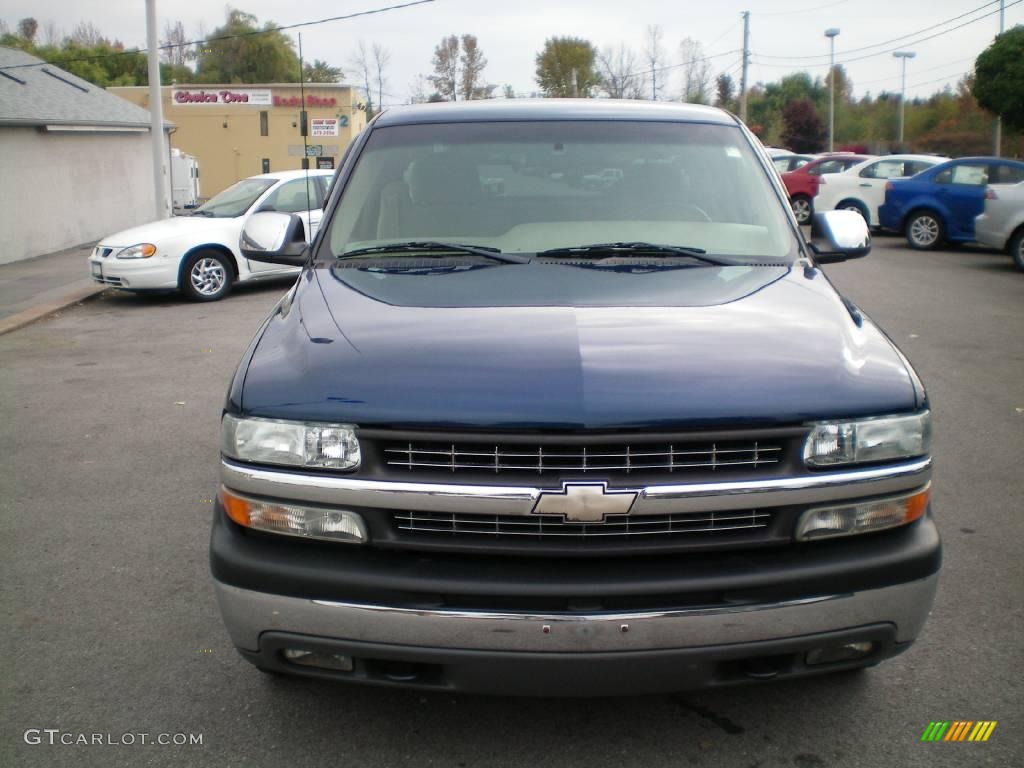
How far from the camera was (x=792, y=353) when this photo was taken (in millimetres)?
2889

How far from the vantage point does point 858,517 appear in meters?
2.77

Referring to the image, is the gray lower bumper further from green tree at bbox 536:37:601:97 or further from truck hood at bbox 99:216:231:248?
green tree at bbox 536:37:601:97

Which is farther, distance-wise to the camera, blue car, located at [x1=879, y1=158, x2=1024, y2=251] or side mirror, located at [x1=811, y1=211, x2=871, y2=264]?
blue car, located at [x1=879, y1=158, x2=1024, y2=251]

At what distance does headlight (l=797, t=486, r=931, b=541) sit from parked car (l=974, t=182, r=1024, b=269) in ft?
45.6

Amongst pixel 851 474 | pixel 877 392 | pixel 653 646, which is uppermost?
pixel 877 392

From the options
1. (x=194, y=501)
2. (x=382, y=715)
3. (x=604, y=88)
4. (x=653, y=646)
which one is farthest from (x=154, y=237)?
(x=604, y=88)

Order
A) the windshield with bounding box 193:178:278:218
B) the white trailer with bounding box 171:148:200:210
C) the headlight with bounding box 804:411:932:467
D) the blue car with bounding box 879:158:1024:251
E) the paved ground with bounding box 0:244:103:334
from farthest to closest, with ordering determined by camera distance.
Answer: the white trailer with bounding box 171:148:200:210, the blue car with bounding box 879:158:1024:251, the windshield with bounding box 193:178:278:218, the paved ground with bounding box 0:244:103:334, the headlight with bounding box 804:411:932:467

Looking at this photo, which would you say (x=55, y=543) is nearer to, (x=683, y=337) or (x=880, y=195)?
(x=683, y=337)

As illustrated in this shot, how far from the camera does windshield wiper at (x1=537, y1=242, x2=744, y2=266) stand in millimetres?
3760

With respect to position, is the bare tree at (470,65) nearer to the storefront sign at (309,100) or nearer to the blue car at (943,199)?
the storefront sign at (309,100)

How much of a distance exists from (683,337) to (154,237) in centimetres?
1165

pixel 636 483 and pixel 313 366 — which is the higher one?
pixel 313 366

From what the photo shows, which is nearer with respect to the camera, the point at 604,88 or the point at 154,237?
the point at 154,237

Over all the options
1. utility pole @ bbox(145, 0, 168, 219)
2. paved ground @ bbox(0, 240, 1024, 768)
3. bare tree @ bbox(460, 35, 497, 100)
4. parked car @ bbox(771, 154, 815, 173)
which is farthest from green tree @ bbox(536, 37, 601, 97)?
paved ground @ bbox(0, 240, 1024, 768)
